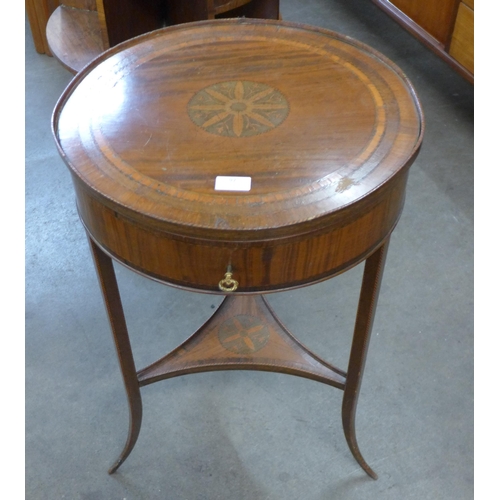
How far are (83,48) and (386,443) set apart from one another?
1.39 meters

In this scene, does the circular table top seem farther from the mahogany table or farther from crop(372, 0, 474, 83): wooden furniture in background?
crop(372, 0, 474, 83): wooden furniture in background

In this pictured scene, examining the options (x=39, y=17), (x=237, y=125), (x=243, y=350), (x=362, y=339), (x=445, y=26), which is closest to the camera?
(x=237, y=125)

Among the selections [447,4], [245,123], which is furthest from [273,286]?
[447,4]

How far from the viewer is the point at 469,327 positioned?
6.00 feet

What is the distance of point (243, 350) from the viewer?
5.32 ft

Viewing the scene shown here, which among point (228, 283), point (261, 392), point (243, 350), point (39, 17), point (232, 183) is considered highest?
point (232, 183)

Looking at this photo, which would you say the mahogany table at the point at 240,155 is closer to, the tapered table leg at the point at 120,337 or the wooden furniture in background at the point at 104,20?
the tapered table leg at the point at 120,337

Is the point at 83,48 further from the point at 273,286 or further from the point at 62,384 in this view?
the point at 273,286

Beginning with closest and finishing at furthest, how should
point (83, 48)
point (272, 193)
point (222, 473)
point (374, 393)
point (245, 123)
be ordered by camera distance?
point (272, 193), point (245, 123), point (222, 473), point (374, 393), point (83, 48)

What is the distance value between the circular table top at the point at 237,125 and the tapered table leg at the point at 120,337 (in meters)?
0.23

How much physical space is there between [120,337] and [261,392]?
0.54 meters

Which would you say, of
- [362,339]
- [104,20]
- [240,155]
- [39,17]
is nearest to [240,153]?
[240,155]

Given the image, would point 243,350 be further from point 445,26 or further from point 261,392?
point 445,26

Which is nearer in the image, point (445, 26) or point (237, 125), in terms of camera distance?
point (237, 125)
